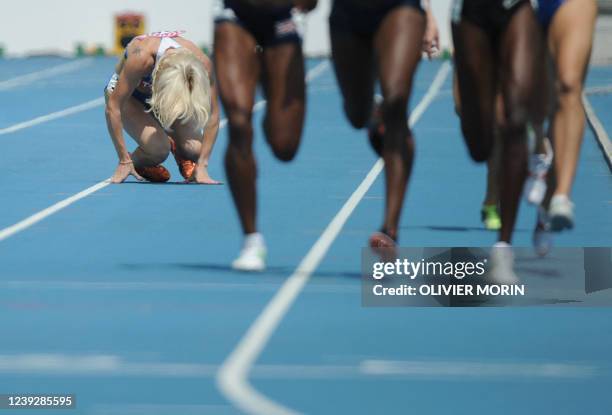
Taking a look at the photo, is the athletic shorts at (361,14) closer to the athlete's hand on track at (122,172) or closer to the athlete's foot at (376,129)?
the athlete's foot at (376,129)

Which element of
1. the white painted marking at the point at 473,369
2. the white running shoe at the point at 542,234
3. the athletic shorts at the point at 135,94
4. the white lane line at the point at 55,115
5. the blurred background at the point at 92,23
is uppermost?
the white painted marking at the point at 473,369

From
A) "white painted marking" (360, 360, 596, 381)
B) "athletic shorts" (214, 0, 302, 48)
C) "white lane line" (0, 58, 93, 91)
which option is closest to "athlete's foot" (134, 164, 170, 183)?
"athletic shorts" (214, 0, 302, 48)

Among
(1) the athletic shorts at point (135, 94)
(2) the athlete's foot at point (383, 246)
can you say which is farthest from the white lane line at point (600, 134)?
(2) the athlete's foot at point (383, 246)

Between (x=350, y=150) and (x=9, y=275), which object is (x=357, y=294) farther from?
(x=350, y=150)

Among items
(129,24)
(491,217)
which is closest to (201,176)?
(491,217)

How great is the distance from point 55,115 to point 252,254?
14854 millimetres

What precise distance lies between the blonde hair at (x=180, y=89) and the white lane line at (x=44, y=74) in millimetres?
14221

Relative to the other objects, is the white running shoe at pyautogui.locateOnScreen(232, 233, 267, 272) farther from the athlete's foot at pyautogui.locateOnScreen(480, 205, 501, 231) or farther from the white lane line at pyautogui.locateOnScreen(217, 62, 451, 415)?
the athlete's foot at pyautogui.locateOnScreen(480, 205, 501, 231)

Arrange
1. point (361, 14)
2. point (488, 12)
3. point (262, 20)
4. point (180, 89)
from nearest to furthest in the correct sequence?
point (488, 12), point (361, 14), point (262, 20), point (180, 89)

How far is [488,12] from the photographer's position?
10.8 metres

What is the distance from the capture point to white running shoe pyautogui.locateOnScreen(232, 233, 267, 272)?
36.9 feet

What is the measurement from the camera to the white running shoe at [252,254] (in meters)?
11.3

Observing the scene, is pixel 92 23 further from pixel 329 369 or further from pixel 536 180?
pixel 329 369

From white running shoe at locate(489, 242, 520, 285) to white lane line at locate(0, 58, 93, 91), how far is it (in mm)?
20577
